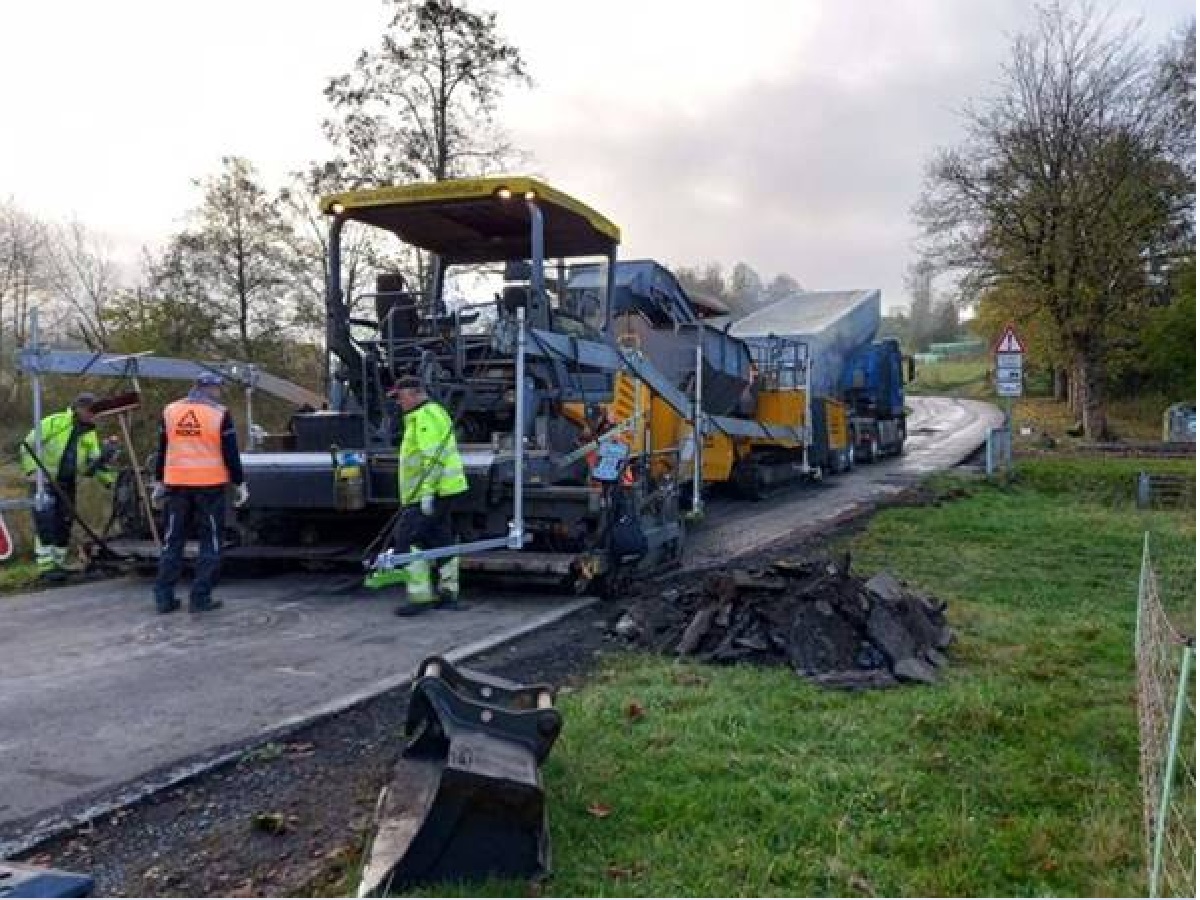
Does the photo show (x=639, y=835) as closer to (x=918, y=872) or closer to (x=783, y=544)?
(x=918, y=872)

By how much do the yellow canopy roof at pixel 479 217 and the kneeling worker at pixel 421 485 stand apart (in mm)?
1485

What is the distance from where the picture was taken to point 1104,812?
336 centimetres

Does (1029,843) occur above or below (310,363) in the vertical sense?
below

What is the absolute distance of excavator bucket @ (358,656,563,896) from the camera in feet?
9.52

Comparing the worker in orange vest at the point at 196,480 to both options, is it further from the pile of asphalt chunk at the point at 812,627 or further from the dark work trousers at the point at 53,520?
the pile of asphalt chunk at the point at 812,627

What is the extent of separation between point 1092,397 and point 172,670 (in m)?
26.2

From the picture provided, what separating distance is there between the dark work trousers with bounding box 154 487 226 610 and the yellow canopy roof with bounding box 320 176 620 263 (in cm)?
234

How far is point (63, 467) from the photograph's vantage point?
8227mm

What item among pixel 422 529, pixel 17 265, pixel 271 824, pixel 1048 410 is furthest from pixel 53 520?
pixel 1048 410

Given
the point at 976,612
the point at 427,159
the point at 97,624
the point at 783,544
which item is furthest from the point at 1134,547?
the point at 427,159

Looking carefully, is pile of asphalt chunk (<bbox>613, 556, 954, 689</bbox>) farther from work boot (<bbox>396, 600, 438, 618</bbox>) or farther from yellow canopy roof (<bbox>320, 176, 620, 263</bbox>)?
yellow canopy roof (<bbox>320, 176, 620, 263</bbox>)

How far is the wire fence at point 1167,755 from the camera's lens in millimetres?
2764

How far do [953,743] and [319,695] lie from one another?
284 cm

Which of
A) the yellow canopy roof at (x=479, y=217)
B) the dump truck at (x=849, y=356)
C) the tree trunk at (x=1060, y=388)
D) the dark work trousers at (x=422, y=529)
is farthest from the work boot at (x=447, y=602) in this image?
the tree trunk at (x=1060, y=388)
